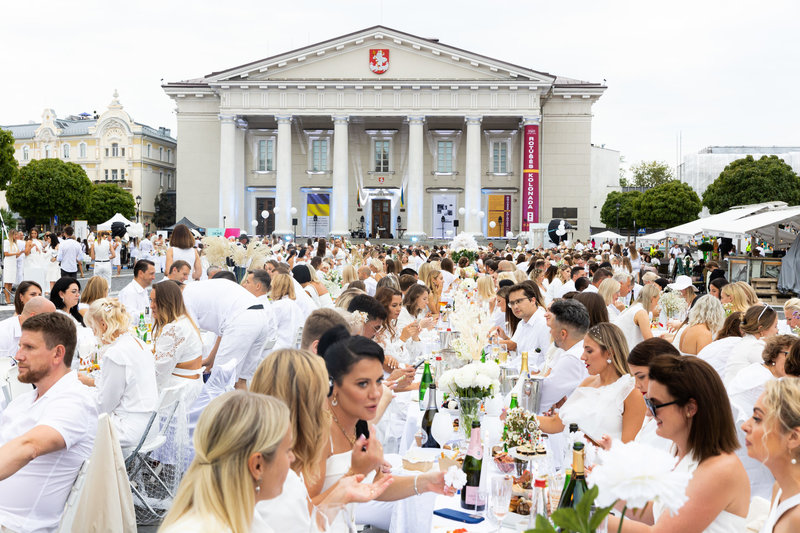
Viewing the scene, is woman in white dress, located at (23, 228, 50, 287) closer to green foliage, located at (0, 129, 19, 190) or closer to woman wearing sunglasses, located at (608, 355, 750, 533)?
woman wearing sunglasses, located at (608, 355, 750, 533)

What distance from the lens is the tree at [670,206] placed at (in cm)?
5650

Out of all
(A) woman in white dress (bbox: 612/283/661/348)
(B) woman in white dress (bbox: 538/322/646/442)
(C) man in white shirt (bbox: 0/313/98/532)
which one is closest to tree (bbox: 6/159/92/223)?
(A) woman in white dress (bbox: 612/283/661/348)

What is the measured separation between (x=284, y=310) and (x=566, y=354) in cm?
438

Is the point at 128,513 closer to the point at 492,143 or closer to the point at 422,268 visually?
the point at 422,268

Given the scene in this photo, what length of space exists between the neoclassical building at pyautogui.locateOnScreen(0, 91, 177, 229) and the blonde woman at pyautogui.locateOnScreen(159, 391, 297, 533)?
227ft

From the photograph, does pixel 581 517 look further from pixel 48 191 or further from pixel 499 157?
pixel 48 191

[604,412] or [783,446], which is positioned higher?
[783,446]

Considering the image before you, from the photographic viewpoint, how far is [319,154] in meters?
49.0

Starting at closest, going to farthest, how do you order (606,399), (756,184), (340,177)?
(606,399) < (340,177) < (756,184)

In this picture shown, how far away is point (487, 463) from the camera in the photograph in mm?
3945

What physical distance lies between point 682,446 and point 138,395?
13.2 ft

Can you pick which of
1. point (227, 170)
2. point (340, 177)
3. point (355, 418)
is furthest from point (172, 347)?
point (227, 170)

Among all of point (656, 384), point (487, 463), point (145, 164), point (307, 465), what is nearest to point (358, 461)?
point (307, 465)

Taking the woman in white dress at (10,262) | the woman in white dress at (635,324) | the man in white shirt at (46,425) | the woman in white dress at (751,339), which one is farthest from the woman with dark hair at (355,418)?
the woman in white dress at (10,262)
